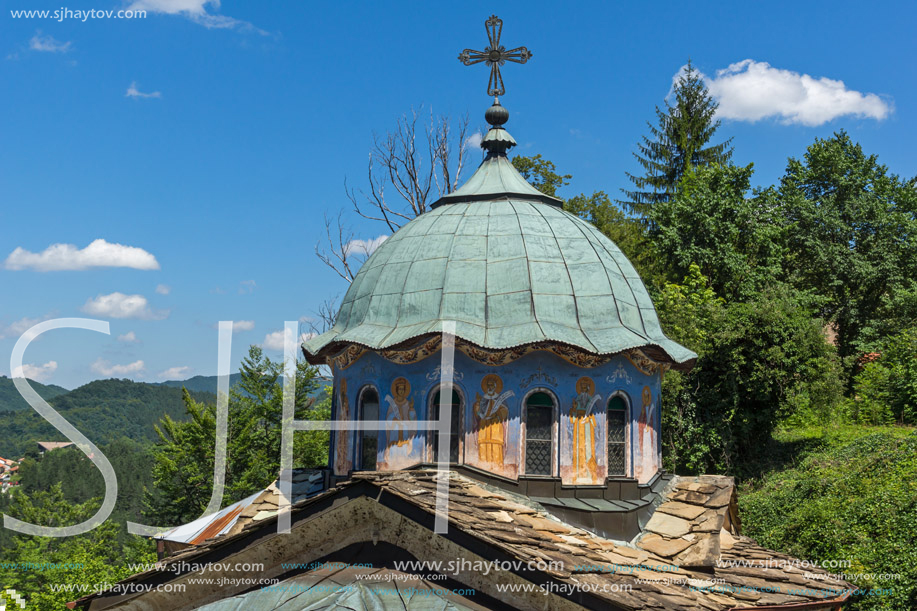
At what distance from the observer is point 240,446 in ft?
101

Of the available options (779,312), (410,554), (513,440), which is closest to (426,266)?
(513,440)

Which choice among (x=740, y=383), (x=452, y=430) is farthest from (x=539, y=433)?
(x=740, y=383)

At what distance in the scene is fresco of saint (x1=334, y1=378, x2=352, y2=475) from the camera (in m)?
12.7

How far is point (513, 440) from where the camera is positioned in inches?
456

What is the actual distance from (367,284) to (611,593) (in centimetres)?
763

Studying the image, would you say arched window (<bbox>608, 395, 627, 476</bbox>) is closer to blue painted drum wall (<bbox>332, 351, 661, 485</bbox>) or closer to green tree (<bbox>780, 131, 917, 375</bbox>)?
blue painted drum wall (<bbox>332, 351, 661, 485</bbox>)

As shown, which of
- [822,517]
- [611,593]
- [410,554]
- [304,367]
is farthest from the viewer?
[304,367]

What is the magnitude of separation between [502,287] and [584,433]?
8.75 feet

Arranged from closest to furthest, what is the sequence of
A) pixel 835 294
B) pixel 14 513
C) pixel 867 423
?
pixel 867 423, pixel 835 294, pixel 14 513

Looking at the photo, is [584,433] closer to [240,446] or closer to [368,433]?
[368,433]

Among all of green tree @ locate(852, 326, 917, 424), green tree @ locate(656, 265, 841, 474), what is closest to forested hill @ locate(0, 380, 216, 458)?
green tree @ locate(656, 265, 841, 474)

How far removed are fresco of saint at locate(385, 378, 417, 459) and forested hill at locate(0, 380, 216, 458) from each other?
111832 mm

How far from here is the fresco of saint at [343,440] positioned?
500 inches

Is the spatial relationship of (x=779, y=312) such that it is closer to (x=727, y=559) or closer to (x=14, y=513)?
(x=727, y=559)
